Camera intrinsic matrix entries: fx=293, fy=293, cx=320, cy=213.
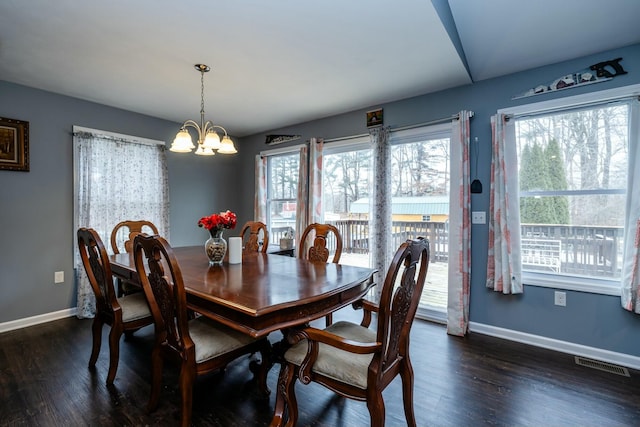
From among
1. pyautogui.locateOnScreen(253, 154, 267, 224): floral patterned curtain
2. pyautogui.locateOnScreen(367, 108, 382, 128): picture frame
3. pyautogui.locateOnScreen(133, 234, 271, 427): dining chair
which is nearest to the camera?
pyautogui.locateOnScreen(133, 234, 271, 427): dining chair

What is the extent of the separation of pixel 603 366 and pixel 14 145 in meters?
5.64

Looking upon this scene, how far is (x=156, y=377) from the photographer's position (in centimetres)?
167

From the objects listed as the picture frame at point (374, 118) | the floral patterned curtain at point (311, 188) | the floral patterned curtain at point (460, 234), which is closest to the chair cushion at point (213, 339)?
the floral patterned curtain at point (460, 234)

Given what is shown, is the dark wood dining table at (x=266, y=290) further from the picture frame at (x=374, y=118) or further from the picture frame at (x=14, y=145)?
the picture frame at (x=374, y=118)

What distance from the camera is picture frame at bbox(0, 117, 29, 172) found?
9.52ft

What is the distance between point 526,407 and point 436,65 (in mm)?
2620

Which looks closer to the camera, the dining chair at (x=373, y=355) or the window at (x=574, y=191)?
the dining chair at (x=373, y=355)

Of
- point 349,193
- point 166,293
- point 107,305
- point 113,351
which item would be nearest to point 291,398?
point 166,293

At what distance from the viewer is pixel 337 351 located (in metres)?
1.47

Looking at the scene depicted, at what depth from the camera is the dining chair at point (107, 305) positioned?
1956 mm

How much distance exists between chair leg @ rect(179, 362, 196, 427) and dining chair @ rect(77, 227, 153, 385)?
0.76 metres

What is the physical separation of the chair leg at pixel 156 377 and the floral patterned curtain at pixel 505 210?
2774 millimetres

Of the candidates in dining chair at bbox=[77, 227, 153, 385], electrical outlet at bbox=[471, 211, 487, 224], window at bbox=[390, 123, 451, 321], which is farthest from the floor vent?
dining chair at bbox=[77, 227, 153, 385]

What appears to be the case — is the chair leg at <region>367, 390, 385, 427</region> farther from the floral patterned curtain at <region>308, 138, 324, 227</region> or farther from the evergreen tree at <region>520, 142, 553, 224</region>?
the floral patterned curtain at <region>308, 138, 324, 227</region>
